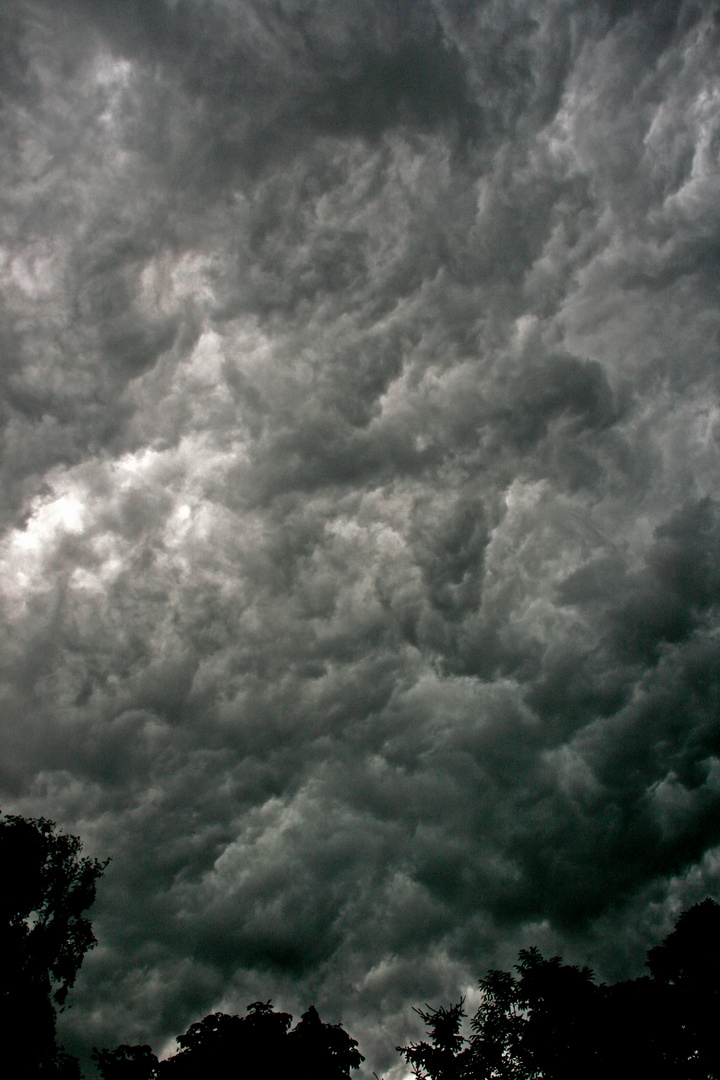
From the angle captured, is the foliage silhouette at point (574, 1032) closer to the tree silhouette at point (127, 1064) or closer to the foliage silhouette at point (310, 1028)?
the foliage silhouette at point (310, 1028)

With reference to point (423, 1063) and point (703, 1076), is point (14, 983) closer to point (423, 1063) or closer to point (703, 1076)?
point (423, 1063)

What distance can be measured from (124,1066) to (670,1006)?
30750mm

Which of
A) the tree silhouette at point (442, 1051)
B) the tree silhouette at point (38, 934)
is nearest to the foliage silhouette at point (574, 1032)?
the tree silhouette at point (442, 1051)

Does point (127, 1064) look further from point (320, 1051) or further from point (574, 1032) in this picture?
point (574, 1032)

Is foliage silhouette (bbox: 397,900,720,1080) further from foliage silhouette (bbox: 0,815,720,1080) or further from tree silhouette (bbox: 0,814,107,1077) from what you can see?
tree silhouette (bbox: 0,814,107,1077)

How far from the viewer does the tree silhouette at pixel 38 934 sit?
28172 millimetres

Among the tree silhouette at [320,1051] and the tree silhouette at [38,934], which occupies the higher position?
the tree silhouette at [38,934]

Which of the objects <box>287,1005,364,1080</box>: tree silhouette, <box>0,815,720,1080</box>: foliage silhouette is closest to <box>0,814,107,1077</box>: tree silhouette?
<box>0,815,720,1080</box>: foliage silhouette

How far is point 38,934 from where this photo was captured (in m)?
31.7

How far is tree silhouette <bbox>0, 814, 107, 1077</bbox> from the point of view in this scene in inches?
1109

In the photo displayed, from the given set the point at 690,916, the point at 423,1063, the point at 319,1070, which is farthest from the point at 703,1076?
the point at 319,1070

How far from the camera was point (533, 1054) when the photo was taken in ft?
100

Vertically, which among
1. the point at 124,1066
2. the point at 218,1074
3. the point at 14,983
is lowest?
the point at 218,1074

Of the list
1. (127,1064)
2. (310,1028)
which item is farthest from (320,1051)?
(127,1064)
